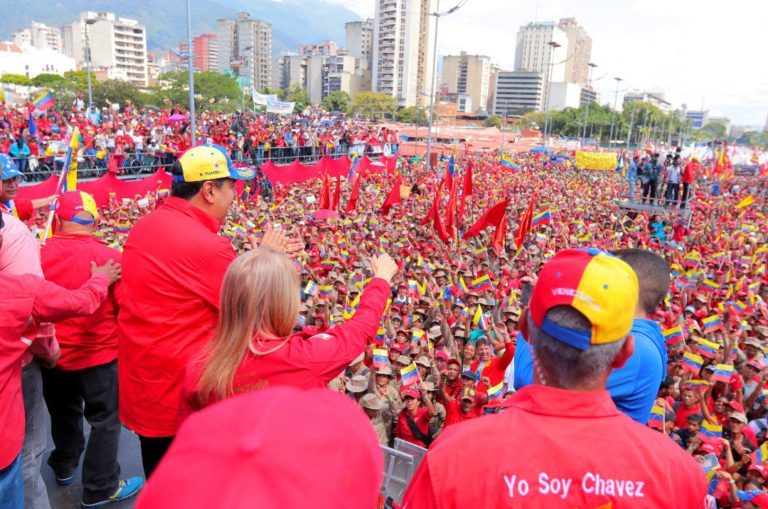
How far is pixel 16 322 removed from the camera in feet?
6.72

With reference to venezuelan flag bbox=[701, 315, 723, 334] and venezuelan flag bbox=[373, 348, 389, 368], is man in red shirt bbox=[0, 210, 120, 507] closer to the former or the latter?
venezuelan flag bbox=[373, 348, 389, 368]

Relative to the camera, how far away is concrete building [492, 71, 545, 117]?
135000mm

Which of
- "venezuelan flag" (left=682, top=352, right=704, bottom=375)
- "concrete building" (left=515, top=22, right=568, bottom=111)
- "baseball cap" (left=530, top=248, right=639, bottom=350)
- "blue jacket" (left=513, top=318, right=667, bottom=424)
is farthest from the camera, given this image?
"concrete building" (left=515, top=22, right=568, bottom=111)

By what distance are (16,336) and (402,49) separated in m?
121

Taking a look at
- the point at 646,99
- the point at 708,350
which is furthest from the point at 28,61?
the point at 646,99

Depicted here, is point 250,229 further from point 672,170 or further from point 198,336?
point 672,170

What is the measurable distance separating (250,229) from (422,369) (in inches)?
267

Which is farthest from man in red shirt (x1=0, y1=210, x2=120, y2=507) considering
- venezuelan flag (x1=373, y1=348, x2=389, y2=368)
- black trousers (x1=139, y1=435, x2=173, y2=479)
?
venezuelan flag (x1=373, y1=348, x2=389, y2=368)

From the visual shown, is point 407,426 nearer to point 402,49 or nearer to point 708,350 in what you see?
point 708,350

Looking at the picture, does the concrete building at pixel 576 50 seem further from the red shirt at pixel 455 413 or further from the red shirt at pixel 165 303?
the red shirt at pixel 165 303

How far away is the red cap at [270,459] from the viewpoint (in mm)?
710

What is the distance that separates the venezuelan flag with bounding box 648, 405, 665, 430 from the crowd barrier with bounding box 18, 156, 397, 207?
9603 millimetres

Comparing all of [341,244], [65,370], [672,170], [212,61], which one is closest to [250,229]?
[341,244]

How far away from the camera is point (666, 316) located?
7.54 meters
